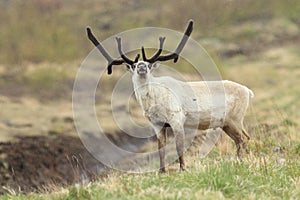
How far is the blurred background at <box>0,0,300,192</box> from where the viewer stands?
1690 centimetres

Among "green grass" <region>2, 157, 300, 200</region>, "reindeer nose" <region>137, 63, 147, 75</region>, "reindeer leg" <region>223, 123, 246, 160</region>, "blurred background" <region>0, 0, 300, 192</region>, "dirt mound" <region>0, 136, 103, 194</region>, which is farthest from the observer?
"blurred background" <region>0, 0, 300, 192</region>

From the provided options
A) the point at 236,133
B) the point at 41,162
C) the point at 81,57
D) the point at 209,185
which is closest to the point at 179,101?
the point at 236,133

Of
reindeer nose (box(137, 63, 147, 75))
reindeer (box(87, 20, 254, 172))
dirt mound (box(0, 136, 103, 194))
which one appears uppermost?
reindeer nose (box(137, 63, 147, 75))

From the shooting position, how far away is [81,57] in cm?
3206

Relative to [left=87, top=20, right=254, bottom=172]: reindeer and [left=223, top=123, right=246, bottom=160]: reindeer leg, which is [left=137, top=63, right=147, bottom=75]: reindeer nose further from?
[left=223, top=123, right=246, bottom=160]: reindeer leg

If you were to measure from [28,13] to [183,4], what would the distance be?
29.8 feet

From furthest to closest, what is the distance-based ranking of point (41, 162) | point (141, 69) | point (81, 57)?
point (81, 57), point (41, 162), point (141, 69)

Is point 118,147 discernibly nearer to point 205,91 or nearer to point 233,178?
point 205,91

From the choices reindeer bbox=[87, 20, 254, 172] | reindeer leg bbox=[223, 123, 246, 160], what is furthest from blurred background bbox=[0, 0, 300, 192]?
reindeer bbox=[87, 20, 254, 172]

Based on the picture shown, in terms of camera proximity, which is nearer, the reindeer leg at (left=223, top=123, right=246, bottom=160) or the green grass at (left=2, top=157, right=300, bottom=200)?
the green grass at (left=2, top=157, right=300, bottom=200)

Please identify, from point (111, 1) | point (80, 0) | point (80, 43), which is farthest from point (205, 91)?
point (80, 0)

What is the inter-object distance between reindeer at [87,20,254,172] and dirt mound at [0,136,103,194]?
437cm

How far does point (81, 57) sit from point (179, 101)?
23.2 m

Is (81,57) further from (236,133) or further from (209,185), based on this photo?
(209,185)
